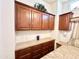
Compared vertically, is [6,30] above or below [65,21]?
below

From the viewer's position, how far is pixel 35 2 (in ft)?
9.61

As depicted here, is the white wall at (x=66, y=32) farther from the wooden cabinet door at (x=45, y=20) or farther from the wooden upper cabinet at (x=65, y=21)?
the wooden cabinet door at (x=45, y=20)

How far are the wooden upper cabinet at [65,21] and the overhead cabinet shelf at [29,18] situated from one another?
0.77m

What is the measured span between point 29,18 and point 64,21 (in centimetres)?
176

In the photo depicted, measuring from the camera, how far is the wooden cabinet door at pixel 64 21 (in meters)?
3.08

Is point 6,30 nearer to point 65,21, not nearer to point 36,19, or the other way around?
point 36,19

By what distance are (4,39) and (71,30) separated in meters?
2.71

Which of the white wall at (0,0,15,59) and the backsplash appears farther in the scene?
the backsplash

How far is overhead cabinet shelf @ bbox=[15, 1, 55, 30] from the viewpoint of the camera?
1921 mm

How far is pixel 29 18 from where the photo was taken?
7.34 ft

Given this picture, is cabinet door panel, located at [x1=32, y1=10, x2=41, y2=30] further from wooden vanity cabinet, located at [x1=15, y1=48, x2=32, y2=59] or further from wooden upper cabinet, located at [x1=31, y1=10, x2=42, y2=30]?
wooden vanity cabinet, located at [x1=15, y1=48, x2=32, y2=59]

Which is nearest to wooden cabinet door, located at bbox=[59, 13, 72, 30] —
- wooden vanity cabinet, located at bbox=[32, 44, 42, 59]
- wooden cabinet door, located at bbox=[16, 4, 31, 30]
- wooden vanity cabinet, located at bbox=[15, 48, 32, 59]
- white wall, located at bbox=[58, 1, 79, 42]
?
white wall, located at bbox=[58, 1, 79, 42]

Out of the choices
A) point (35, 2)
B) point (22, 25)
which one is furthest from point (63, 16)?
point (22, 25)

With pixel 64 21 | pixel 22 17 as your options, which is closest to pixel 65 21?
pixel 64 21
